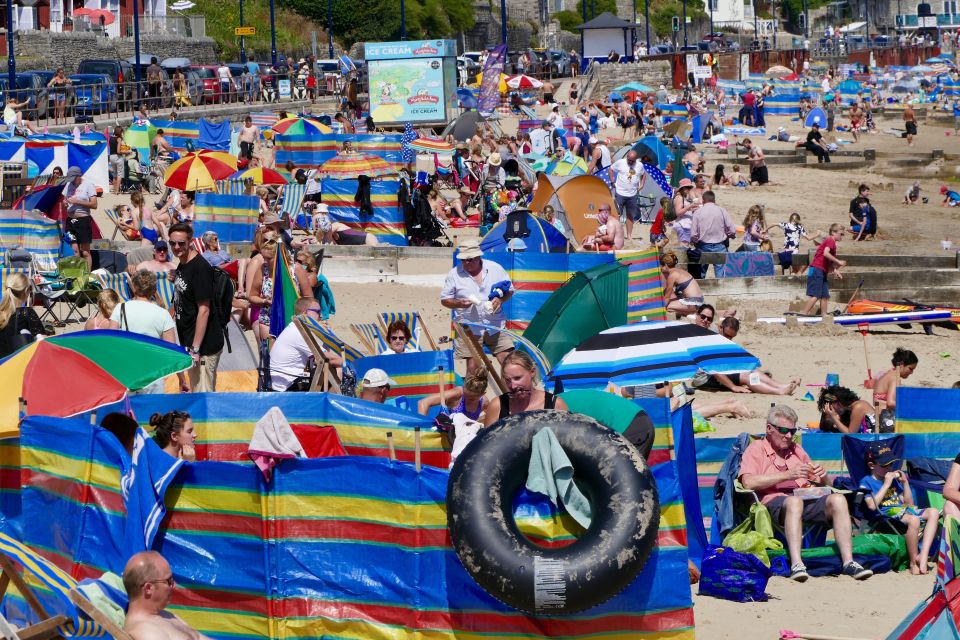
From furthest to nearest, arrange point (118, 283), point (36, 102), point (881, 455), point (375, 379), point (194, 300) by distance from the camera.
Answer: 1. point (36, 102)
2. point (118, 283)
3. point (194, 300)
4. point (375, 379)
5. point (881, 455)

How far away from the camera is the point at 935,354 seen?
44.6ft

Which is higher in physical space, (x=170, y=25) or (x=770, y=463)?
(x=170, y=25)

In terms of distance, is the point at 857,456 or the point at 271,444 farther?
the point at 857,456

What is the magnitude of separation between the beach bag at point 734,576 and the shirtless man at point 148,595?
2.83 m

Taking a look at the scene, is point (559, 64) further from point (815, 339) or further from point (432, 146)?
point (815, 339)

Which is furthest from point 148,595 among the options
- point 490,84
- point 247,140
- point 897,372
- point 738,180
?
point 490,84

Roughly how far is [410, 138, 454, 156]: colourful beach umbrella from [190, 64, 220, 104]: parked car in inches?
596

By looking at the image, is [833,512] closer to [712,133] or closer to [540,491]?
[540,491]

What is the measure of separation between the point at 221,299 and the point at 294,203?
29.8ft

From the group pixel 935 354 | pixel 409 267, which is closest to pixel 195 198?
pixel 409 267

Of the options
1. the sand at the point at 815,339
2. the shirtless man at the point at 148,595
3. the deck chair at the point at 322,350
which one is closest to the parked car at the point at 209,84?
the sand at the point at 815,339

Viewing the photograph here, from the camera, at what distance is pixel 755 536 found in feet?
23.8

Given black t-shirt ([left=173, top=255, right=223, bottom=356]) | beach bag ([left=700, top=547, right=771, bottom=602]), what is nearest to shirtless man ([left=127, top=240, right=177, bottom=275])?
black t-shirt ([left=173, top=255, right=223, bottom=356])

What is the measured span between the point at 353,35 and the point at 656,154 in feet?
122
